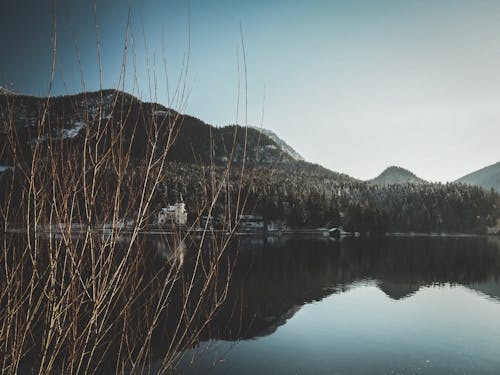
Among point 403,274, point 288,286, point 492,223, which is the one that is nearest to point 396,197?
point 492,223

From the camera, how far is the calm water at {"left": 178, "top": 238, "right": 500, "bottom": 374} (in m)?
11.8

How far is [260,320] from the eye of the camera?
1697 centimetres

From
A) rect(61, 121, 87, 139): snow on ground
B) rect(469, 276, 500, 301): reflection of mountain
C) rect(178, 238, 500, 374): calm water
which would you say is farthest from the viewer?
rect(469, 276, 500, 301): reflection of mountain

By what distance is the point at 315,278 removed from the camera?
28.8m

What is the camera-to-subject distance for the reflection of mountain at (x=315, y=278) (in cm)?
1734

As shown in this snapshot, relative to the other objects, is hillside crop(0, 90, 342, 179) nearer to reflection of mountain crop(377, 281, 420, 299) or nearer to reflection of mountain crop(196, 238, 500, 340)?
reflection of mountain crop(196, 238, 500, 340)

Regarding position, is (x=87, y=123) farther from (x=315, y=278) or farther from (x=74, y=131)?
(x=315, y=278)

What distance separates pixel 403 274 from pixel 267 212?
176ft

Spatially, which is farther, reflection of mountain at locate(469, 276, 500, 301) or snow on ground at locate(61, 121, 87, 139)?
reflection of mountain at locate(469, 276, 500, 301)

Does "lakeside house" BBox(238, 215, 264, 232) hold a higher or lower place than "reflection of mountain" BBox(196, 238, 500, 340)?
higher

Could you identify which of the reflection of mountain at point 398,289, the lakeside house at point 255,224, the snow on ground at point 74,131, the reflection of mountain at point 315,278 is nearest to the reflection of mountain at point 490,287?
the reflection of mountain at point 315,278

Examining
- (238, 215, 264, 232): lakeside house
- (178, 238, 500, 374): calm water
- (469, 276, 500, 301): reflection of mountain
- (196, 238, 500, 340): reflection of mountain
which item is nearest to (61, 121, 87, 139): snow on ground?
(178, 238, 500, 374): calm water

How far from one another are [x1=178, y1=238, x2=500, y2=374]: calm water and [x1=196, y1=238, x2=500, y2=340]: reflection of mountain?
0.27ft

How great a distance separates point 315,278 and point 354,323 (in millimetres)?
11674
